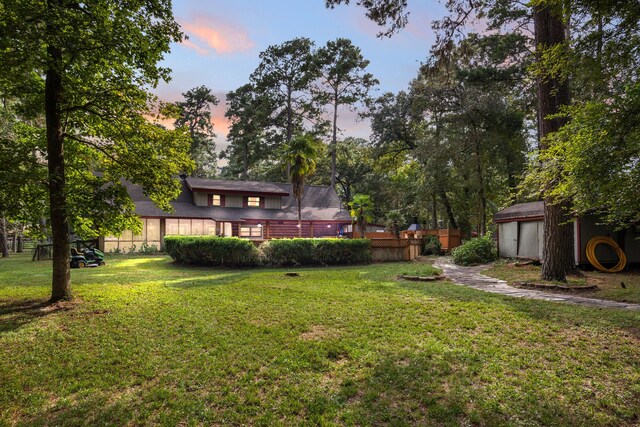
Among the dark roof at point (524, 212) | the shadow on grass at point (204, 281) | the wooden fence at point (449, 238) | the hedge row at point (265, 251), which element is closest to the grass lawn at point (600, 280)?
the dark roof at point (524, 212)

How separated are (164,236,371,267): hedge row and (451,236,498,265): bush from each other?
4669 millimetres

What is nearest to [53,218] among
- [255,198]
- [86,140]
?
[86,140]

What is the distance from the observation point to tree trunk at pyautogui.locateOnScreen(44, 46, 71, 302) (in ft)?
23.4

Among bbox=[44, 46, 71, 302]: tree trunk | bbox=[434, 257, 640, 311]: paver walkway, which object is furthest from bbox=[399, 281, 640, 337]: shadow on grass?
bbox=[44, 46, 71, 302]: tree trunk

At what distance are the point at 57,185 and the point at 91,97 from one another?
205 cm

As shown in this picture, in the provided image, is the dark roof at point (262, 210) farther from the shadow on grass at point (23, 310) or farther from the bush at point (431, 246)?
the shadow on grass at point (23, 310)

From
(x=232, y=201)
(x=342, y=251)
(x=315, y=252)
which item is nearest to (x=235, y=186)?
(x=232, y=201)

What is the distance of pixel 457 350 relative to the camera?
15.8ft

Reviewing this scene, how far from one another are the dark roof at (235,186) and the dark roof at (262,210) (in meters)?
0.56

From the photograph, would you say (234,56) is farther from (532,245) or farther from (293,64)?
(293,64)

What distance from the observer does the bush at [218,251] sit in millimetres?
14711

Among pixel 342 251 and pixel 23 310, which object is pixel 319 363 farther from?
pixel 342 251

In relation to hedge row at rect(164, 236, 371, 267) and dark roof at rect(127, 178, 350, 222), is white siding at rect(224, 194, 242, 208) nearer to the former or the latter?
dark roof at rect(127, 178, 350, 222)

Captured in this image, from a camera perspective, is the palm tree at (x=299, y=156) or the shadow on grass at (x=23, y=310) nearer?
the shadow on grass at (x=23, y=310)
